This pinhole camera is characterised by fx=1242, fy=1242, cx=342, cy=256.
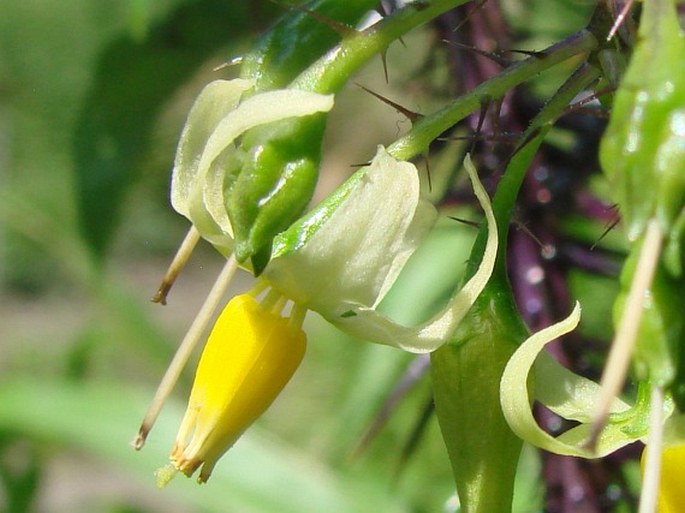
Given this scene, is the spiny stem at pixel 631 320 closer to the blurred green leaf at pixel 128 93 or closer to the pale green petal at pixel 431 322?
the pale green petal at pixel 431 322

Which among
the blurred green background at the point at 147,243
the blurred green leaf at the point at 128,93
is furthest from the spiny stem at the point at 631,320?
the blurred green leaf at the point at 128,93

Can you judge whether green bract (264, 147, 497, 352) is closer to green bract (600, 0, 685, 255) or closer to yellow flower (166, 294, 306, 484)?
yellow flower (166, 294, 306, 484)

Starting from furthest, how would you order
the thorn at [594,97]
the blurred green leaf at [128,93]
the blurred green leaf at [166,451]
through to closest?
the blurred green leaf at [166,451], the blurred green leaf at [128,93], the thorn at [594,97]

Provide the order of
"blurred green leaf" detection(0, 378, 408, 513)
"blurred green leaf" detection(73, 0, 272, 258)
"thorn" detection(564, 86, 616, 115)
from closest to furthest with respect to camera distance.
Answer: "thorn" detection(564, 86, 616, 115) → "blurred green leaf" detection(73, 0, 272, 258) → "blurred green leaf" detection(0, 378, 408, 513)

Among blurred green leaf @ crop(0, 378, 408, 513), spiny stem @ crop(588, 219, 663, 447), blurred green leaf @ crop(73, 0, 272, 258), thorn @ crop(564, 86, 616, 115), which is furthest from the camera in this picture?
blurred green leaf @ crop(0, 378, 408, 513)

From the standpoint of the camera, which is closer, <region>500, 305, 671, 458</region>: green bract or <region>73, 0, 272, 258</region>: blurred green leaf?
<region>500, 305, 671, 458</region>: green bract

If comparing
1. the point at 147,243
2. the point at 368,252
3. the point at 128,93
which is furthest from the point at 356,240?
the point at 147,243

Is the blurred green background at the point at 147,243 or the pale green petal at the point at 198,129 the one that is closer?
the pale green petal at the point at 198,129

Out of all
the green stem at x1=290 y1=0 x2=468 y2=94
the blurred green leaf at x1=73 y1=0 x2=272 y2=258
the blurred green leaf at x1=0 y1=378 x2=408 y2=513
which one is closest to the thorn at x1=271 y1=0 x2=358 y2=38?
the green stem at x1=290 y1=0 x2=468 y2=94

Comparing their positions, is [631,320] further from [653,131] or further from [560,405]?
[560,405]
